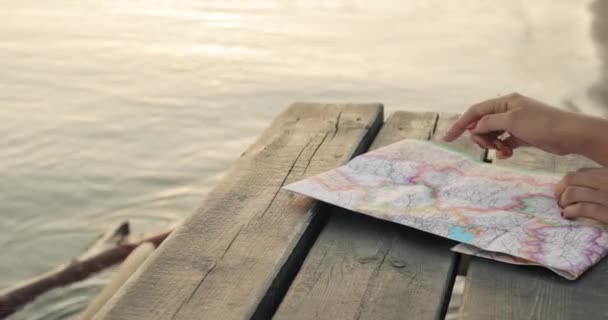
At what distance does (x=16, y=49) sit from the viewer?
507 centimetres

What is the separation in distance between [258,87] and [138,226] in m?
1.42

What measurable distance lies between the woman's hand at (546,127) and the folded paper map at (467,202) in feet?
0.25

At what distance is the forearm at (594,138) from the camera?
5.24ft

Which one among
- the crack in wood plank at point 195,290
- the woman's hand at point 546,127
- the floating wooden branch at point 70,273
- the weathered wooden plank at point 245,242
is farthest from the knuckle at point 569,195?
the floating wooden branch at point 70,273

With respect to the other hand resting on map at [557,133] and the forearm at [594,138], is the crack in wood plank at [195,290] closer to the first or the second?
the other hand resting on map at [557,133]

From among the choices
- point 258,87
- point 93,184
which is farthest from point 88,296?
point 258,87

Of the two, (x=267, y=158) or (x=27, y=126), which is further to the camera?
(x=27, y=126)

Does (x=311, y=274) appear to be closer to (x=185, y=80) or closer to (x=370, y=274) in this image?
(x=370, y=274)

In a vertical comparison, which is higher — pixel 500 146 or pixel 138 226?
pixel 500 146

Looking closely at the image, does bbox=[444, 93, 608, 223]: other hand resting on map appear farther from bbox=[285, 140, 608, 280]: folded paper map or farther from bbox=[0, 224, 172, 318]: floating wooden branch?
bbox=[0, 224, 172, 318]: floating wooden branch

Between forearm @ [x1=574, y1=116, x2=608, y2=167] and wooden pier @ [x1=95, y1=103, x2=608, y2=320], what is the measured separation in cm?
30

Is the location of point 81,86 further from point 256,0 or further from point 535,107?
point 535,107

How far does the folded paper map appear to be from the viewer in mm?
1391

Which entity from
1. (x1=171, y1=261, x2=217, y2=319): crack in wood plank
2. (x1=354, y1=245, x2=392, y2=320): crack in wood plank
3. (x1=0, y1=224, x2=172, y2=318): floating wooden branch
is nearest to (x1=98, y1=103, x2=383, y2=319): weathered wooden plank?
(x1=171, y1=261, x2=217, y2=319): crack in wood plank
